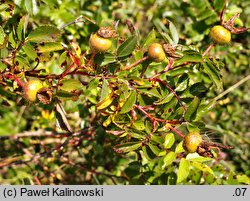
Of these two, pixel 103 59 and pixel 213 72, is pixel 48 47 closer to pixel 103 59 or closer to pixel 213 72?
pixel 103 59

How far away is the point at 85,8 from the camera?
2160mm

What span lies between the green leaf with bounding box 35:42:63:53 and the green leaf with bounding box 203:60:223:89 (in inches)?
16.0

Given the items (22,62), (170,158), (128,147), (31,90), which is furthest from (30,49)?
(170,158)

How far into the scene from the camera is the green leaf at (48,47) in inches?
48.5

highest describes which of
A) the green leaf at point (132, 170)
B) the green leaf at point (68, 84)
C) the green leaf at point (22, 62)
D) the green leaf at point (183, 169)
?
the green leaf at point (22, 62)

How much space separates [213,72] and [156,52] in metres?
0.18

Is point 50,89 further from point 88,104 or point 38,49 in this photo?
point 88,104

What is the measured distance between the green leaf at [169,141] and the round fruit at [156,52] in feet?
0.77

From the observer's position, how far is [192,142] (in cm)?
114

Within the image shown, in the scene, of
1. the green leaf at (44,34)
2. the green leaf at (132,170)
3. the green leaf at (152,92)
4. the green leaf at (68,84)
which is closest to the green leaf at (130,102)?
the green leaf at (152,92)

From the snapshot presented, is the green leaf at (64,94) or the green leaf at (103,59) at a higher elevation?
the green leaf at (103,59)

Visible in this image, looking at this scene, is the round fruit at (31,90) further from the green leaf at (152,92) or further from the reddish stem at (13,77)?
the green leaf at (152,92)
